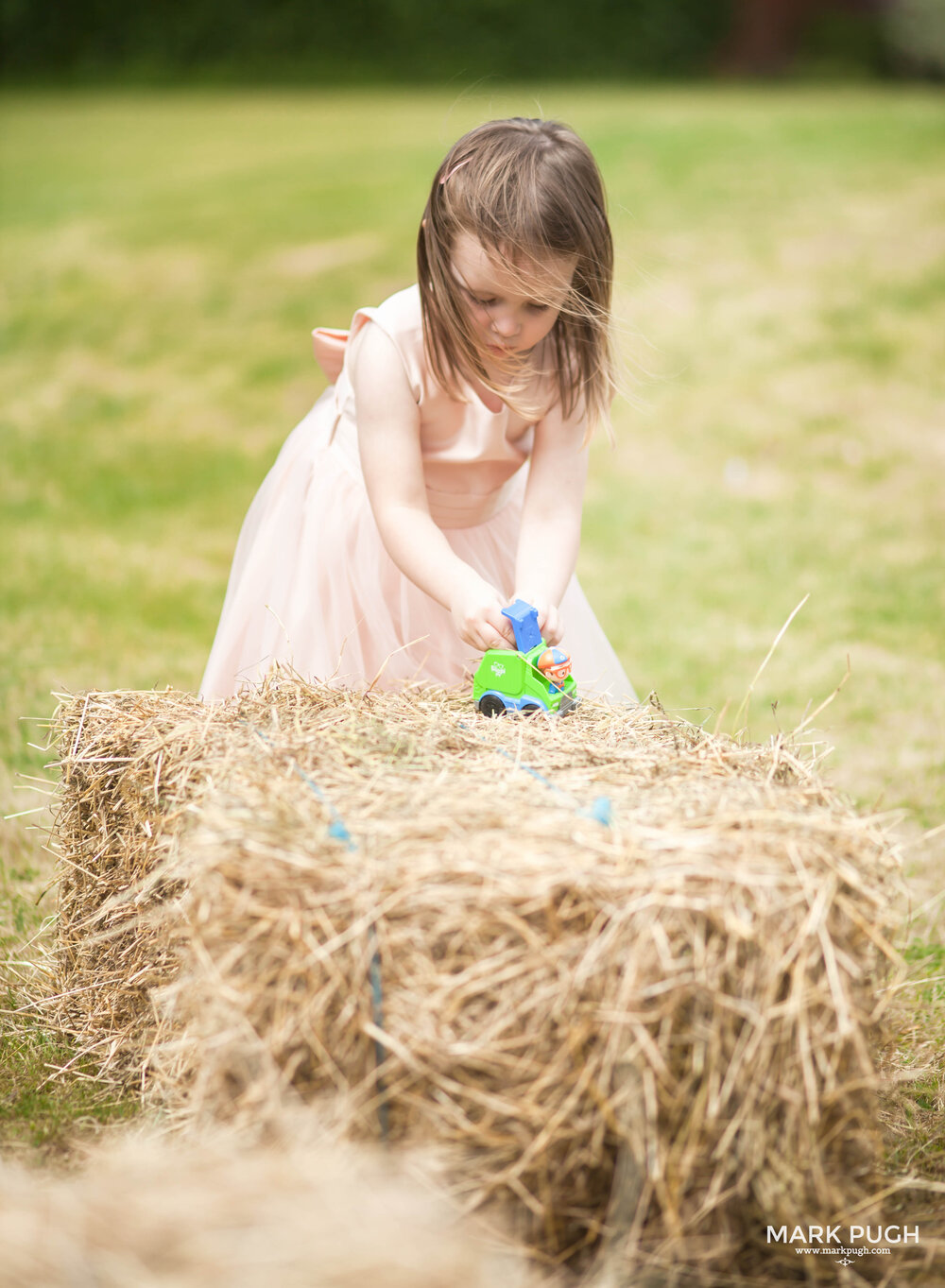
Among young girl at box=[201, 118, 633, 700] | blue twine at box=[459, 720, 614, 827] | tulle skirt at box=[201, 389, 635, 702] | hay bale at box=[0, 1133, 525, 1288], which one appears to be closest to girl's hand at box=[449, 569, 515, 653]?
young girl at box=[201, 118, 633, 700]

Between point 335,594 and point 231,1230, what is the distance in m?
1.80

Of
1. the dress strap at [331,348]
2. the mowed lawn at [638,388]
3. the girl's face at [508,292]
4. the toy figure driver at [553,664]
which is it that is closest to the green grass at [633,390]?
the mowed lawn at [638,388]

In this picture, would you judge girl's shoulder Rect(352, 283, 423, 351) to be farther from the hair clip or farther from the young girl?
the hair clip

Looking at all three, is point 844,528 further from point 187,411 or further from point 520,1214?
point 520,1214

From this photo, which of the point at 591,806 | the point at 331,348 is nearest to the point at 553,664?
the point at 591,806

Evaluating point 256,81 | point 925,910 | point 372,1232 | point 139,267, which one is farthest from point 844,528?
point 256,81

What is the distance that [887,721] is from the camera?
170 inches

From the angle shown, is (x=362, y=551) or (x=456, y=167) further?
(x=362, y=551)

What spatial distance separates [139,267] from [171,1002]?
10.6 m

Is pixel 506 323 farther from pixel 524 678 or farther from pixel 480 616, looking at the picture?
pixel 524 678

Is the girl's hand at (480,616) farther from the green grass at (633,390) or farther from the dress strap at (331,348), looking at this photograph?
the dress strap at (331,348)

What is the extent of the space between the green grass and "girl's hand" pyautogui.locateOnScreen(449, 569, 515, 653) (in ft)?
1.61

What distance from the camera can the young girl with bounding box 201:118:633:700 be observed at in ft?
8.01

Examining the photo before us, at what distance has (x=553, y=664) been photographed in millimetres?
2285
